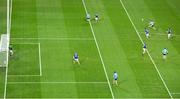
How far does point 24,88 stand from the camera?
35.6 metres

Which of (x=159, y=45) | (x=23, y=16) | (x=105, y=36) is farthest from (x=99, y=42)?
(x=23, y=16)

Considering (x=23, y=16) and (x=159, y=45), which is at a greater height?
(x=23, y=16)

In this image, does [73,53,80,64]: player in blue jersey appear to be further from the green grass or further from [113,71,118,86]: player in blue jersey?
the green grass

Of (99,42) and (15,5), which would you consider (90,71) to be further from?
(15,5)

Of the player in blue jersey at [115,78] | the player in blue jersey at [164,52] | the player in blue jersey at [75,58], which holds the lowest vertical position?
the player in blue jersey at [115,78]

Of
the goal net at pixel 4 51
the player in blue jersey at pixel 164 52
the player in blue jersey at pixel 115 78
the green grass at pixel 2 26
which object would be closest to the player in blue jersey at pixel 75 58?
the player in blue jersey at pixel 115 78

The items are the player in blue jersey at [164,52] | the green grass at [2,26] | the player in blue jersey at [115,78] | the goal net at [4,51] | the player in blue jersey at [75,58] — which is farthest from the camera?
the player in blue jersey at [164,52]

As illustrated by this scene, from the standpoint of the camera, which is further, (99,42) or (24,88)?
(99,42)

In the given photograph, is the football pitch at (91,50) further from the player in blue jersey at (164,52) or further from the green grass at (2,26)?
the player in blue jersey at (164,52)

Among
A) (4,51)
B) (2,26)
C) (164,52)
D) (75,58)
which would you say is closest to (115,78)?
(75,58)

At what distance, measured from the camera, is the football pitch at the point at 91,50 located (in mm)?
35938

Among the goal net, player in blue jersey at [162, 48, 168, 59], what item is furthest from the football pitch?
the goal net

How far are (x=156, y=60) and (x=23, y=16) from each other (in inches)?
559

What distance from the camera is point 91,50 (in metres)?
41.4
